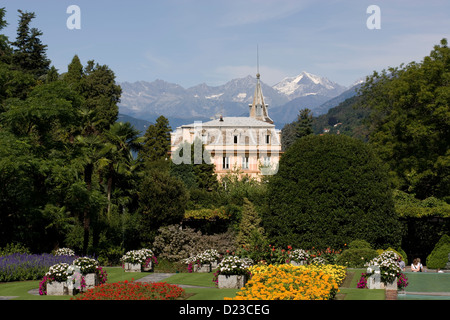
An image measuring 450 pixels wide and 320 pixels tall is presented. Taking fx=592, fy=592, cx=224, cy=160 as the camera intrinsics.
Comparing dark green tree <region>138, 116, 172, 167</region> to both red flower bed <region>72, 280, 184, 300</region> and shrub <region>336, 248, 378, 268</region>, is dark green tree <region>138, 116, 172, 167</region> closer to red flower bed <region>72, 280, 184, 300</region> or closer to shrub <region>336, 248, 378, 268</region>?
shrub <region>336, 248, 378, 268</region>

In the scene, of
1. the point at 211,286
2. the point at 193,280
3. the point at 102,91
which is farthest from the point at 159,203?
the point at 102,91

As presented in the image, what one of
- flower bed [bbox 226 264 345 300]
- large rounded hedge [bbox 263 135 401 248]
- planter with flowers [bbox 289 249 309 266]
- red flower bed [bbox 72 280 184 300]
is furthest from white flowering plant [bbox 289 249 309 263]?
red flower bed [bbox 72 280 184 300]

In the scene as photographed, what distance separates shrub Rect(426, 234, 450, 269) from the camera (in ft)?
116

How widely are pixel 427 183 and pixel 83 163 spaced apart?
29.1 meters

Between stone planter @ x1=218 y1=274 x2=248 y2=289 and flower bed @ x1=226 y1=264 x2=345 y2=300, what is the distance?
6.64 feet

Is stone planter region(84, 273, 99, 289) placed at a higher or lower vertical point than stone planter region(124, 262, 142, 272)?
higher

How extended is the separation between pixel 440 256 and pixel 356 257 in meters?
10.0

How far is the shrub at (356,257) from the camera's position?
2776cm

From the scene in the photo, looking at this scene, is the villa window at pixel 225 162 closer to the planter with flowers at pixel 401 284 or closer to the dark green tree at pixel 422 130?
the dark green tree at pixel 422 130

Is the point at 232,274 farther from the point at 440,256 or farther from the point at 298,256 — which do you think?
the point at 440,256

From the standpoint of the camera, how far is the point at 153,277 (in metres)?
24.2

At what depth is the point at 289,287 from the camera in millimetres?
16297

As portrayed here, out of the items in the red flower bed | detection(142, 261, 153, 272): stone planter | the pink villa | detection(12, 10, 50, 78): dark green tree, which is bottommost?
detection(142, 261, 153, 272): stone planter
